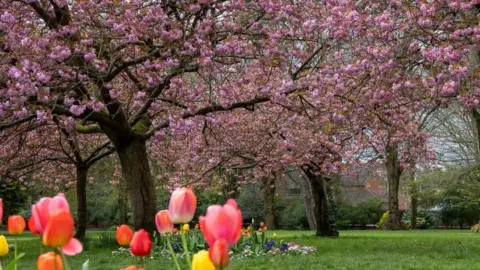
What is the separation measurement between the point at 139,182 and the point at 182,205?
11.8 meters

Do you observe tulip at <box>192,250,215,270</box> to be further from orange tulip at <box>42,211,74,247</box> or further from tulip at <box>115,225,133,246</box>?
tulip at <box>115,225,133,246</box>

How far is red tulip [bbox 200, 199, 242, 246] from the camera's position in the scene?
131cm

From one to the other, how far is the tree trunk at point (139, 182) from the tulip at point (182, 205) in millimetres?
11565

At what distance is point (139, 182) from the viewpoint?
43.3 feet

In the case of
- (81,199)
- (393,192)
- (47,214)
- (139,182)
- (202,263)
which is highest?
(393,192)

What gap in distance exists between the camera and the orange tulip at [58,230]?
1.27 meters

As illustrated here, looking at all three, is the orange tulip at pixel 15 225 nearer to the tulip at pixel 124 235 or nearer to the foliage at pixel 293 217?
the tulip at pixel 124 235

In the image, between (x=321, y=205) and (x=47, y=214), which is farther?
(x=321, y=205)

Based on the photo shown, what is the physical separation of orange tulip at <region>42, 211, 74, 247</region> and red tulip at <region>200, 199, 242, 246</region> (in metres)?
0.28

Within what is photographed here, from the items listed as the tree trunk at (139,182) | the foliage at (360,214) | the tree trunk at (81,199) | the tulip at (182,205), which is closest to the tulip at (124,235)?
the tulip at (182,205)

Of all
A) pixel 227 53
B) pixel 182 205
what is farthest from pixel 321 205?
pixel 182 205

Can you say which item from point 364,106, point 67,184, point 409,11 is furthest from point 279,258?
point 67,184

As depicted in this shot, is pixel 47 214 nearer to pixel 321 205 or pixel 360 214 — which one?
pixel 321 205

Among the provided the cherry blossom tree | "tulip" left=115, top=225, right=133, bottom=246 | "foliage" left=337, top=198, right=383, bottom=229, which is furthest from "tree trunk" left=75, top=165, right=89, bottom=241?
"foliage" left=337, top=198, right=383, bottom=229
